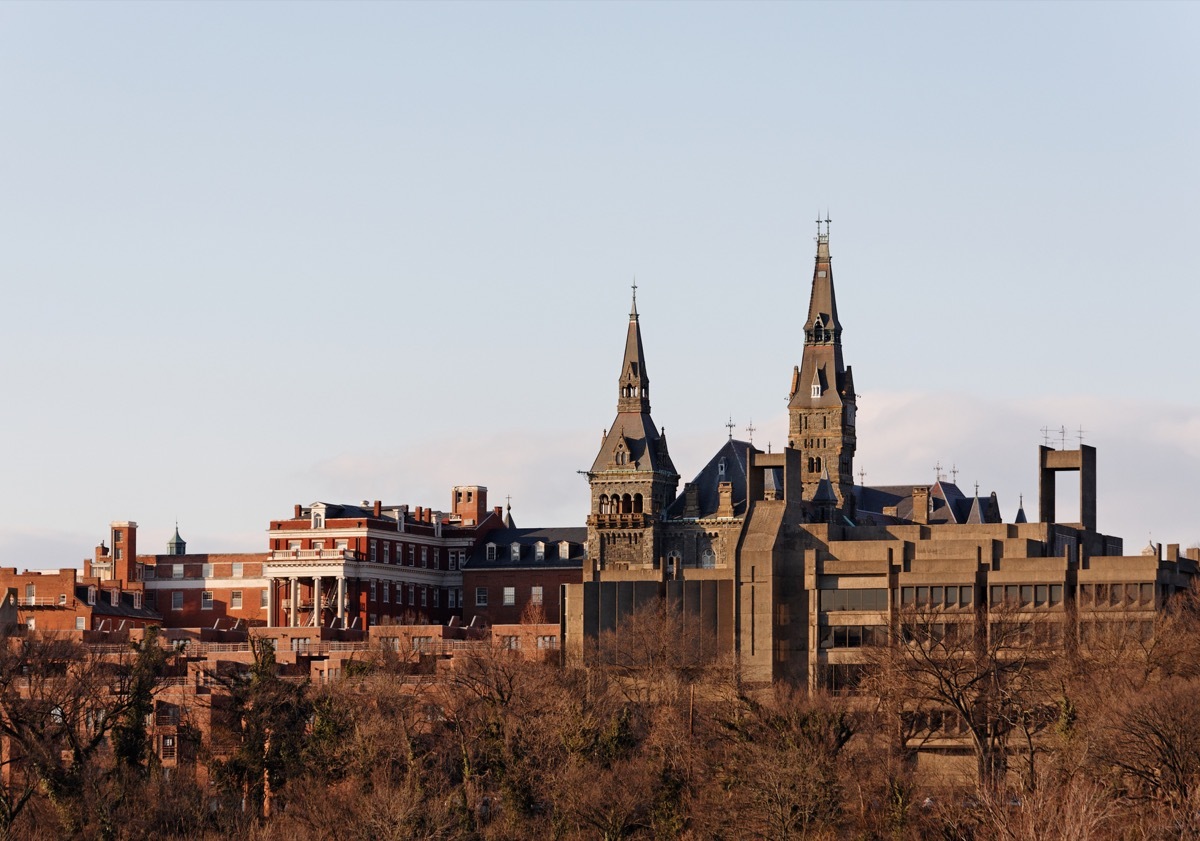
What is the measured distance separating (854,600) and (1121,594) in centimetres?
1518

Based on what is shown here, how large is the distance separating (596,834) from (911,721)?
2709 cm

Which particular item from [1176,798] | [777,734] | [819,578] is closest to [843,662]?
[819,578]

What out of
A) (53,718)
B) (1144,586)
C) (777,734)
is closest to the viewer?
(777,734)

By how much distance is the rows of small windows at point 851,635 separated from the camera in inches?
6575

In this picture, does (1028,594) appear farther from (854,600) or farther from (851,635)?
(851,635)

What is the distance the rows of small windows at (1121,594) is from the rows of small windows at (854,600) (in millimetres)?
11463

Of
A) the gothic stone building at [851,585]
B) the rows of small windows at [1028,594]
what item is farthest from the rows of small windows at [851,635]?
the rows of small windows at [1028,594]

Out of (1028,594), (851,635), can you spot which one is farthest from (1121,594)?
(851,635)

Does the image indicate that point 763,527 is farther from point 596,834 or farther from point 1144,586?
point 596,834

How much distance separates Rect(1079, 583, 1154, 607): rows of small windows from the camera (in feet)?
539

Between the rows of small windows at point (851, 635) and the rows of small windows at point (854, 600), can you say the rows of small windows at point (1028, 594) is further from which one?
the rows of small windows at point (851, 635)

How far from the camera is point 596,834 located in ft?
429

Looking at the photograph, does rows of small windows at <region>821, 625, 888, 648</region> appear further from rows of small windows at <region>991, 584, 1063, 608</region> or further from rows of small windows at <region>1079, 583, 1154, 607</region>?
rows of small windows at <region>1079, 583, 1154, 607</region>

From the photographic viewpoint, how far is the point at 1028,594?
6531 inches
